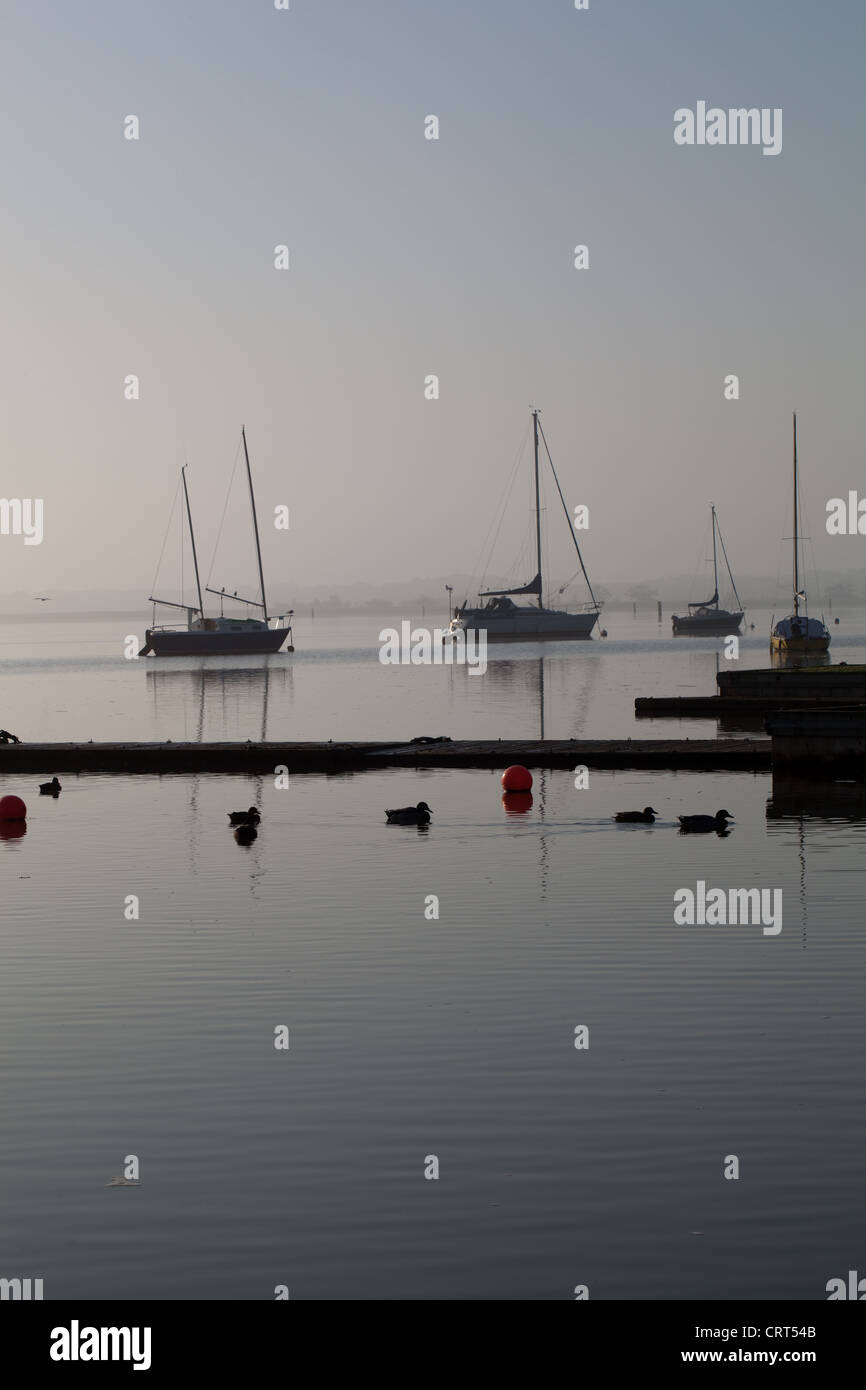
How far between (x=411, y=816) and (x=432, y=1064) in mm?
16856

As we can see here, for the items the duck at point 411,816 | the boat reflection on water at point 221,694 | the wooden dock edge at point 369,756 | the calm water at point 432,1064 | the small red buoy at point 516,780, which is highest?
the boat reflection on water at point 221,694

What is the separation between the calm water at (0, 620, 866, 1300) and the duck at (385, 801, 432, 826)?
0.60 m

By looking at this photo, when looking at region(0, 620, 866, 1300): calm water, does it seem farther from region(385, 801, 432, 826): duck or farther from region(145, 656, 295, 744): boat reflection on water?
region(145, 656, 295, 744): boat reflection on water

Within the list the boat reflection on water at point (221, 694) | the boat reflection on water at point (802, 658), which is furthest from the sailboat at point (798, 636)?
the boat reflection on water at point (221, 694)

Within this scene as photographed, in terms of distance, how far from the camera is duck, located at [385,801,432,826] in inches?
1227

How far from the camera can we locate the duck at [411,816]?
31.2m

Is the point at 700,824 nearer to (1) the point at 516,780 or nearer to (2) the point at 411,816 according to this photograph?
(2) the point at 411,816

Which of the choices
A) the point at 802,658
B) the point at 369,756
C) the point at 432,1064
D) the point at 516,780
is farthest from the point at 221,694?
the point at 432,1064

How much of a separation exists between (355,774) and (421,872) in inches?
610

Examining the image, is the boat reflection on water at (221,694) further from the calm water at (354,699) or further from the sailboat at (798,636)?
the sailboat at (798,636)

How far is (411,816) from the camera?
3117 centimetres

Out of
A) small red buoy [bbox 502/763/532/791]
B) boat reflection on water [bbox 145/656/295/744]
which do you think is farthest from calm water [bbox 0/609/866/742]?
small red buoy [bbox 502/763/532/791]

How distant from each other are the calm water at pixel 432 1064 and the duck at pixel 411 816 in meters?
0.60
